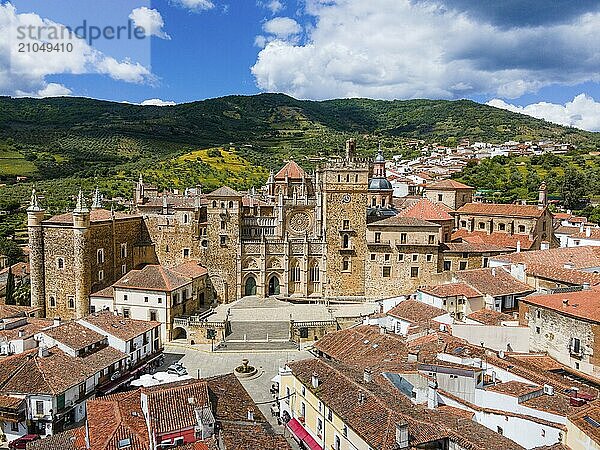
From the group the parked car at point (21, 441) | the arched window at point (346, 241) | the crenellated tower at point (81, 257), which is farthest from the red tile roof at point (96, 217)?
the parked car at point (21, 441)

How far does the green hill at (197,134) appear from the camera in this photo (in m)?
84.0

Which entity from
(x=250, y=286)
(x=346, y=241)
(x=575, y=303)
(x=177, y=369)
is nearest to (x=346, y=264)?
(x=346, y=241)

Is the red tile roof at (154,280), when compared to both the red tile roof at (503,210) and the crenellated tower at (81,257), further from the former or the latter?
the red tile roof at (503,210)

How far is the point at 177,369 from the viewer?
2983cm

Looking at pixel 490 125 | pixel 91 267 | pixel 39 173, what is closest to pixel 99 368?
pixel 91 267

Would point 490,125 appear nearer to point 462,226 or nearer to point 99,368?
point 462,226

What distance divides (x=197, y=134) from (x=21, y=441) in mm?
109586

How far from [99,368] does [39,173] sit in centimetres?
6749

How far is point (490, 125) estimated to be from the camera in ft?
515

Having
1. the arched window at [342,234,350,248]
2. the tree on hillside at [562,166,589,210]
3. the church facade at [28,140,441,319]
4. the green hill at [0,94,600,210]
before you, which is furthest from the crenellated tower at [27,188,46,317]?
the tree on hillside at [562,166,589,210]

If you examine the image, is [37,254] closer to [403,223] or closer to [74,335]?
[74,335]

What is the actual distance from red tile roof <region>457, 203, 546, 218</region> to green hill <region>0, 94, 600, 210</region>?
123 feet

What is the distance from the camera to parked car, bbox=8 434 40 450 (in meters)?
21.5

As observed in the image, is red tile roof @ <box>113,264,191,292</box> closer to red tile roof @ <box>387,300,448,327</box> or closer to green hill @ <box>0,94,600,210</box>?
red tile roof @ <box>387,300,448,327</box>
